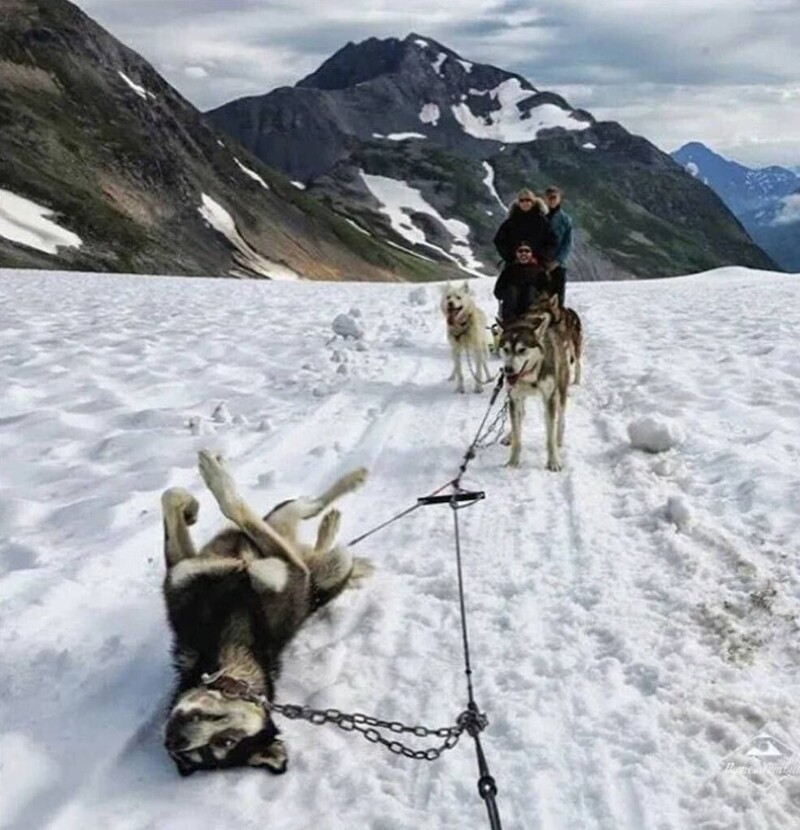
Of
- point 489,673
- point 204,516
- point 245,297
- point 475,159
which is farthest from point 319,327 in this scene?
point 475,159

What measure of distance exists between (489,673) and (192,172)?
89605 millimetres

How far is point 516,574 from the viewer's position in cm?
538

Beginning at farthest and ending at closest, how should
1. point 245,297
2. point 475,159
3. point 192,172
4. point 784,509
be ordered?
1. point 475,159
2. point 192,172
3. point 245,297
4. point 784,509

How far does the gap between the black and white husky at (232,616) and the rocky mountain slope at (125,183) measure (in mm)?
46603

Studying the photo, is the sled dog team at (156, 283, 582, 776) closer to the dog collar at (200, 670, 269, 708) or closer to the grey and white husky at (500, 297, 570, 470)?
the dog collar at (200, 670, 269, 708)

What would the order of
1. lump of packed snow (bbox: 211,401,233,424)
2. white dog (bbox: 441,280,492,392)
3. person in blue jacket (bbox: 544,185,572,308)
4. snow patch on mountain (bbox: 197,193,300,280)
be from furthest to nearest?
snow patch on mountain (bbox: 197,193,300,280), person in blue jacket (bbox: 544,185,572,308), white dog (bbox: 441,280,492,392), lump of packed snow (bbox: 211,401,233,424)

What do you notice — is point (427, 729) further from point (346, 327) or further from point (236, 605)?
point (346, 327)

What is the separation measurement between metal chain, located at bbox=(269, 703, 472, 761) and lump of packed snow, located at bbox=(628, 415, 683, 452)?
14.1 ft

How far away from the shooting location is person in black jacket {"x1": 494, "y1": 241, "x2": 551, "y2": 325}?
10.6 metres

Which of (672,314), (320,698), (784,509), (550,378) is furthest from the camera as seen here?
(672,314)

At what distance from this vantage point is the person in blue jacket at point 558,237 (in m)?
11.0

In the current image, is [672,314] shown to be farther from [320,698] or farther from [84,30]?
[84,30]

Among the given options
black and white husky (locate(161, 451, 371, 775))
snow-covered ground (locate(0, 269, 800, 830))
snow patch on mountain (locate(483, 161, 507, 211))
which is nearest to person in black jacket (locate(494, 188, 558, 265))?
snow-covered ground (locate(0, 269, 800, 830))

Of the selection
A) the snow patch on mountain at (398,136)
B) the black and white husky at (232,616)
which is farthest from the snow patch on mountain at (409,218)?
the black and white husky at (232,616)
